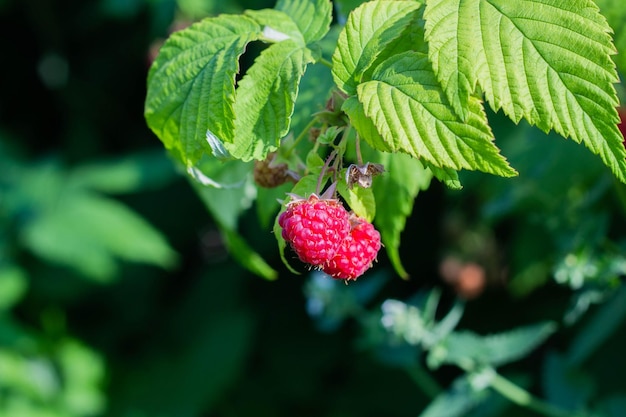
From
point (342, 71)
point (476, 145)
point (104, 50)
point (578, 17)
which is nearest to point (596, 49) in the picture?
point (578, 17)

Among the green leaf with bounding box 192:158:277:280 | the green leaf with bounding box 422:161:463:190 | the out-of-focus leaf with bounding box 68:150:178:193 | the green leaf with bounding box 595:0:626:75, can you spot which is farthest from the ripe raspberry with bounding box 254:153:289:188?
the out-of-focus leaf with bounding box 68:150:178:193

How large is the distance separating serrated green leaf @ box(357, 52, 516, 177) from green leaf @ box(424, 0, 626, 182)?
0.02 m

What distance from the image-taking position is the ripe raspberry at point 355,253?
1.09 meters

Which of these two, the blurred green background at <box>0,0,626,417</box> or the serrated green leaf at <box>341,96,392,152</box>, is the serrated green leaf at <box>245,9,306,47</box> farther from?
the blurred green background at <box>0,0,626,417</box>

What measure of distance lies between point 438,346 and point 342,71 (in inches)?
35.2

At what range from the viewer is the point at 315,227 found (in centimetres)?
103

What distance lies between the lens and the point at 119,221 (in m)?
3.14

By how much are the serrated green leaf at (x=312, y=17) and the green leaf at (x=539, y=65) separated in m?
0.21

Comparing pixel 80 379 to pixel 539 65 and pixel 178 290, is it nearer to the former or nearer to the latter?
pixel 178 290

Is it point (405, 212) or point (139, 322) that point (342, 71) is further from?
point (139, 322)

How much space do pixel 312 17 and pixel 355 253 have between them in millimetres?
369

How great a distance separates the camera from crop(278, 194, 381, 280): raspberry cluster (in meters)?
1.03

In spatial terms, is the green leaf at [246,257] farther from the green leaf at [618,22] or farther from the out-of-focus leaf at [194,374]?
the out-of-focus leaf at [194,374]

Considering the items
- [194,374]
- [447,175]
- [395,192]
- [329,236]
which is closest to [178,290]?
[194,374]
